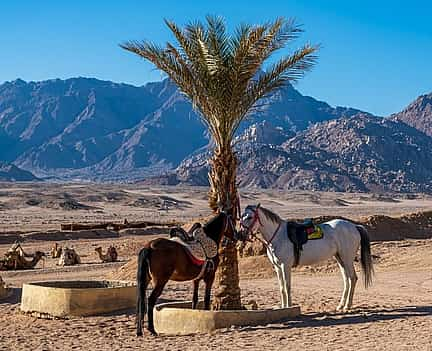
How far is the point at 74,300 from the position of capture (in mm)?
16250

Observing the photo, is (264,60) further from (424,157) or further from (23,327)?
(424,157)

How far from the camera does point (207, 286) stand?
48.6 feet

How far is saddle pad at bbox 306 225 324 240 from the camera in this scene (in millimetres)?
15617

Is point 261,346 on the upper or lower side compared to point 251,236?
lower

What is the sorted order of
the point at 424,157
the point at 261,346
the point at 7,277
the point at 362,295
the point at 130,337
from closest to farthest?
the point at 261,346 < the point at 130,337 < the point at 362,295 < the point at 7,277 < the point at 424,157

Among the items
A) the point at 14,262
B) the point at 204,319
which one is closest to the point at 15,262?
the point at 14,262

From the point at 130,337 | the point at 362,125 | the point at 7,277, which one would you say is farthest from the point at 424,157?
the point at 130,337

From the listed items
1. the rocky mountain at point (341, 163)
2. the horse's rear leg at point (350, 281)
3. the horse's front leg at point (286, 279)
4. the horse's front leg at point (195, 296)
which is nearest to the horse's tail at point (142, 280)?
the horse's front leg at point (195, 296)

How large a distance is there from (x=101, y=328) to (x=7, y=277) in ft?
47.1

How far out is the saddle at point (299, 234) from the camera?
1534 cm

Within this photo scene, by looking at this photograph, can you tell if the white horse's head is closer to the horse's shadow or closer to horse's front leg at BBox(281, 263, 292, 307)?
horse's front leg at BBox(281, 263, 292, 307)

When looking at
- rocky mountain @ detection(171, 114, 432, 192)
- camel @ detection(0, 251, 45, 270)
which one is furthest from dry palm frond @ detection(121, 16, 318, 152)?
rocky mountain @ detection(171, 114, 432, 192)

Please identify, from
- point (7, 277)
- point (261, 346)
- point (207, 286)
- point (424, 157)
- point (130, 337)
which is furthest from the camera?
point (424, 157)

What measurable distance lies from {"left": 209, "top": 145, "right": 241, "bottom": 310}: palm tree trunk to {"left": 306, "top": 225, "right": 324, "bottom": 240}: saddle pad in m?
1.54
